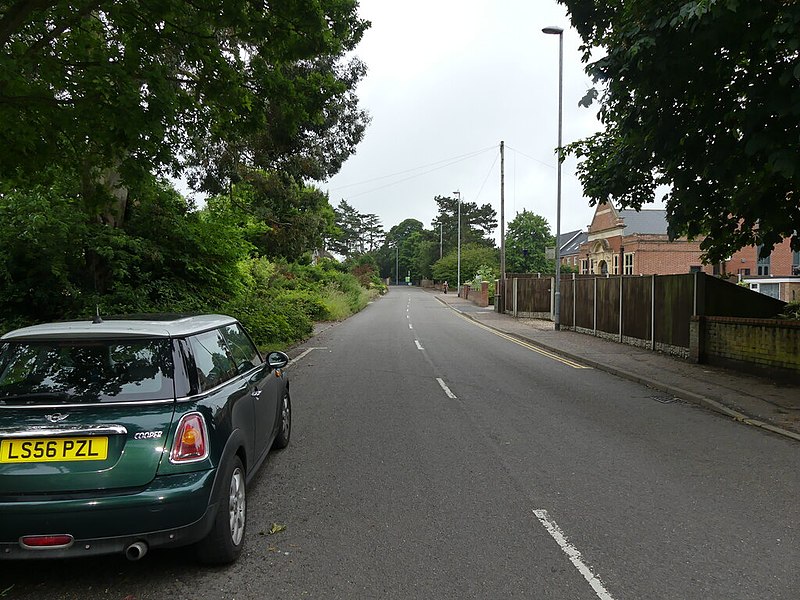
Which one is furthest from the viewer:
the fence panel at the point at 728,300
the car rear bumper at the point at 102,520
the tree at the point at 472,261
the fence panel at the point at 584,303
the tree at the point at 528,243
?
the tree at the point at 472,261

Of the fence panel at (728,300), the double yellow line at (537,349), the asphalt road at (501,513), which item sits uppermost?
the fence panel at (728,300)

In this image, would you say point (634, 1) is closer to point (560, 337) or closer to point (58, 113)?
point (58, 113)

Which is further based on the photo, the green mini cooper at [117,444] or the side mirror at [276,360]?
→ the side mirror at [276,360]

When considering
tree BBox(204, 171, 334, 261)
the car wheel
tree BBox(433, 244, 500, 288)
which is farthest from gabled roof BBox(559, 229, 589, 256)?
the car wheel

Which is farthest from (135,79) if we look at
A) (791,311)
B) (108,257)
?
(791,311)

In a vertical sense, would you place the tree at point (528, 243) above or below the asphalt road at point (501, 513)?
above

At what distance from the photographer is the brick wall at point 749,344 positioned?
9727 millimetres

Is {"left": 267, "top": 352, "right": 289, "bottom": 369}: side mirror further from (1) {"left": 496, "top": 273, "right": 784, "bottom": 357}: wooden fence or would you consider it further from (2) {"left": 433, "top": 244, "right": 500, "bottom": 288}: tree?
(2) {"left": 433, "top": 244, "right": 500, "bottom": 288}: tree

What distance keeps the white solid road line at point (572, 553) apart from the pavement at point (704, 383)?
4.36m

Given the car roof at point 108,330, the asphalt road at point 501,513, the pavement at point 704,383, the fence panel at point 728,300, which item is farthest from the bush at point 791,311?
the car roof at point 108,330

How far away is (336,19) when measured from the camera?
28.3 feet

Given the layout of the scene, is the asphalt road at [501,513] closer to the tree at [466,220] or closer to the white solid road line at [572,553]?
the white solid road line at [572,553]

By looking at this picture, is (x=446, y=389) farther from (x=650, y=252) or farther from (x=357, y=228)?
(x=357, y=228)

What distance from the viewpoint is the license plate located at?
2.97 metres
